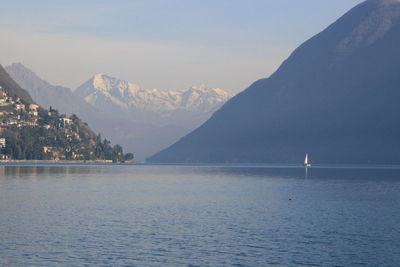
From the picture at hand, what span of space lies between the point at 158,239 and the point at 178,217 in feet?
73.0

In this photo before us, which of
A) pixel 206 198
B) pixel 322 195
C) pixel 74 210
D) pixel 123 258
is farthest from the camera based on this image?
pixel 322 195

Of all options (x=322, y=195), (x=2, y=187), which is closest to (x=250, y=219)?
(x=322, y=195)

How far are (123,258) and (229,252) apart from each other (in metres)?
11.1

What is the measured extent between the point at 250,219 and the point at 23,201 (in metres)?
44.4

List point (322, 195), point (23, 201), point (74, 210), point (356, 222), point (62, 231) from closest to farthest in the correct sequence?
point (62, 231)
point (356, 222)
point (74, 210)
point (23, 201)
point (322, 195)

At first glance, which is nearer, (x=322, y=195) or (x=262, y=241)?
(x=262, y=241)

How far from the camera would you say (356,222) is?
95375 mm

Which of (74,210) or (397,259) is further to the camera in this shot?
(74,210)

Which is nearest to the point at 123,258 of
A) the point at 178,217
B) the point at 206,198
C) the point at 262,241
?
the point at 262,241

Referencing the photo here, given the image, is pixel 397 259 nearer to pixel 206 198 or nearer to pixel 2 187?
pixel 206 198

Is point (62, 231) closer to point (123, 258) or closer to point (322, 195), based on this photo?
point (123, 258)

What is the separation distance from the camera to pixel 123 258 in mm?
64625

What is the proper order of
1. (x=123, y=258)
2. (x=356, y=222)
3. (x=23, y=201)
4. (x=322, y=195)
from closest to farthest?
(x=123, y=258)
(x=356, y=222)
(x=23, y=201)
(x=322, y=195)

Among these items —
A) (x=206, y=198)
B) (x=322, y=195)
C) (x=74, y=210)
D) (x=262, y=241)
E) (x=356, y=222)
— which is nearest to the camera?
(x=262, y=241)
